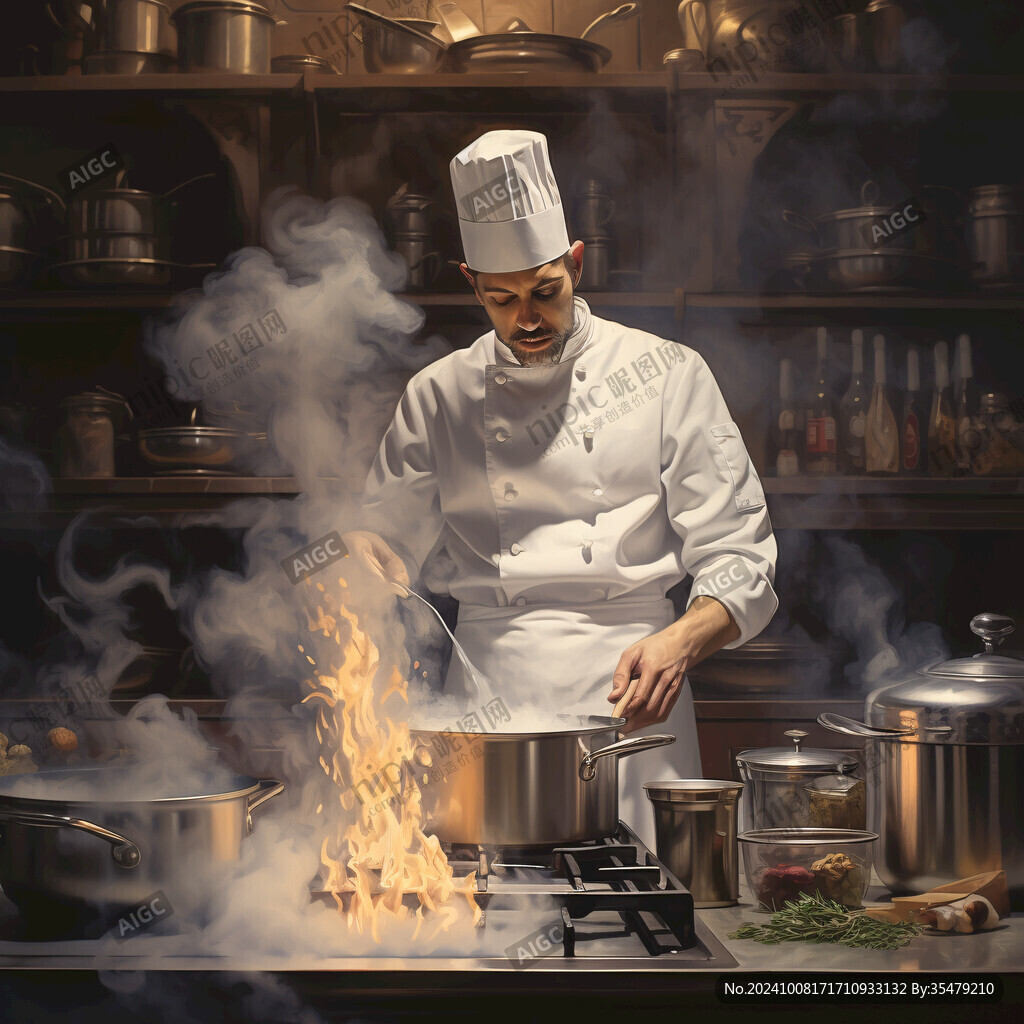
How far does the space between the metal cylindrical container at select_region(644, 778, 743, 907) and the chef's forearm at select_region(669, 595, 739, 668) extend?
44 centimetres

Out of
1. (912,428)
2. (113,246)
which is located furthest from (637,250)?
(113,246)

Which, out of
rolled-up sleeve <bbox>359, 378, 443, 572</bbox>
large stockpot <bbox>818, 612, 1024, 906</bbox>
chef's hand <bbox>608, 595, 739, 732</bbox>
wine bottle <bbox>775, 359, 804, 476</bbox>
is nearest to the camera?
large stockpot <bbox>818, 612, 1024, 906</bbox>

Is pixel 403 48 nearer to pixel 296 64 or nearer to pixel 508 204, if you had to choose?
pixel 296 64

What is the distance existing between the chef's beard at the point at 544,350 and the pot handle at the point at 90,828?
114 cm

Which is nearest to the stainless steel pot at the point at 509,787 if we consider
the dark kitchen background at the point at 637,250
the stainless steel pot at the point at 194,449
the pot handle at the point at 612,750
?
the pot handle at the point at 612,750

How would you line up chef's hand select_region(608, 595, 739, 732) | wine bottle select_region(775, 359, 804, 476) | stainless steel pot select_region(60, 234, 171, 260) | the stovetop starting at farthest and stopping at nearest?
wine bottle select_region(775, 359, 804, 476)
stainless steel pot select_region(60, 234, 171, 260)
chef's hand select_region(608, 595, 739, 732)
the stovetop

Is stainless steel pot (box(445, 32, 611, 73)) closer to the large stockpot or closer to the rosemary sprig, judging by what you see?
the large stockpot

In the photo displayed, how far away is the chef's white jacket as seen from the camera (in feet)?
6.25

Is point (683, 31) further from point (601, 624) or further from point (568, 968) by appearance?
point (568, 968)

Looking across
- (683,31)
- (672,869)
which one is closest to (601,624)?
→ (672,869)

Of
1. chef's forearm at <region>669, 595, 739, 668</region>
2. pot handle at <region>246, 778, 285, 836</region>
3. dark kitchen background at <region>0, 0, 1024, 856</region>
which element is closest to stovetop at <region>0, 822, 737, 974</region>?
pot handle at <region>246, 778, 285, 836</region>

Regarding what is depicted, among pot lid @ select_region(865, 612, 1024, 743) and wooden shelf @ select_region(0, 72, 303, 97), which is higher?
wooden shelf @ select_region(0, 72, 303, 97)

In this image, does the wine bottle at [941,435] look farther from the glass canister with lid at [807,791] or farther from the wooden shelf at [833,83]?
the glass canister with lid at [807,791]

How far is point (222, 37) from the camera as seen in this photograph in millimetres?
2615
